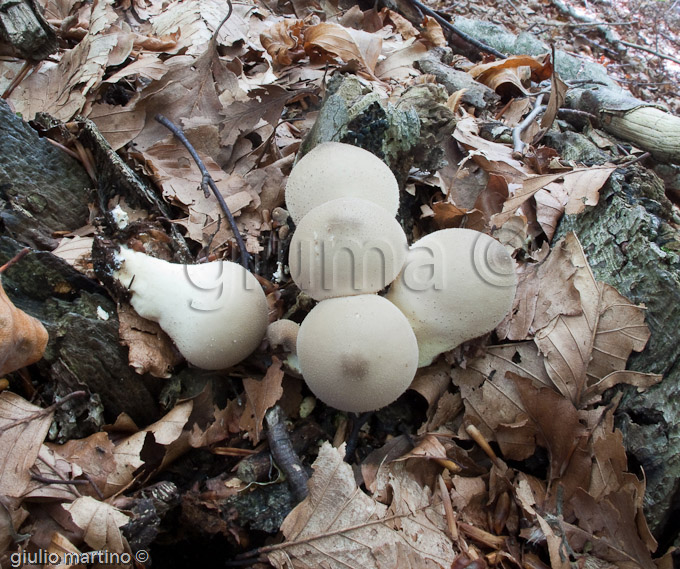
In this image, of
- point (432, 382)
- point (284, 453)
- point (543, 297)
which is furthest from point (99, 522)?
point (543, 297)

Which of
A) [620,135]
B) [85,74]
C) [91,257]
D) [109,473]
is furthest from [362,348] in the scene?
[620,135]

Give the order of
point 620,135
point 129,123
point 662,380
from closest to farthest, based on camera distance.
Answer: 1. point 662,380
2. point 129,123
3. point 620,135

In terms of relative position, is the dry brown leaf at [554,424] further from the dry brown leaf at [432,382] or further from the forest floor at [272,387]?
the dry brown leaf at [432,382]

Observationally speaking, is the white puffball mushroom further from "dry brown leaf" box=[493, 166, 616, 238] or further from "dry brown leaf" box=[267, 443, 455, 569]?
"dry brown leaf" box=[493, 166, 616, 238]

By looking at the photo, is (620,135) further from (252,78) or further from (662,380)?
(252,78)

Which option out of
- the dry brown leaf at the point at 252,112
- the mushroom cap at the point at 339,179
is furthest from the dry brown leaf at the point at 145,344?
the dry brown leaf at the point at 252,112

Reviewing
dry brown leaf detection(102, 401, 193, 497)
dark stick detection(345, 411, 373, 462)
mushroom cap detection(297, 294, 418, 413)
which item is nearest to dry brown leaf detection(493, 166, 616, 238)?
mushroom cap detection(297, 294, 418, 413)
